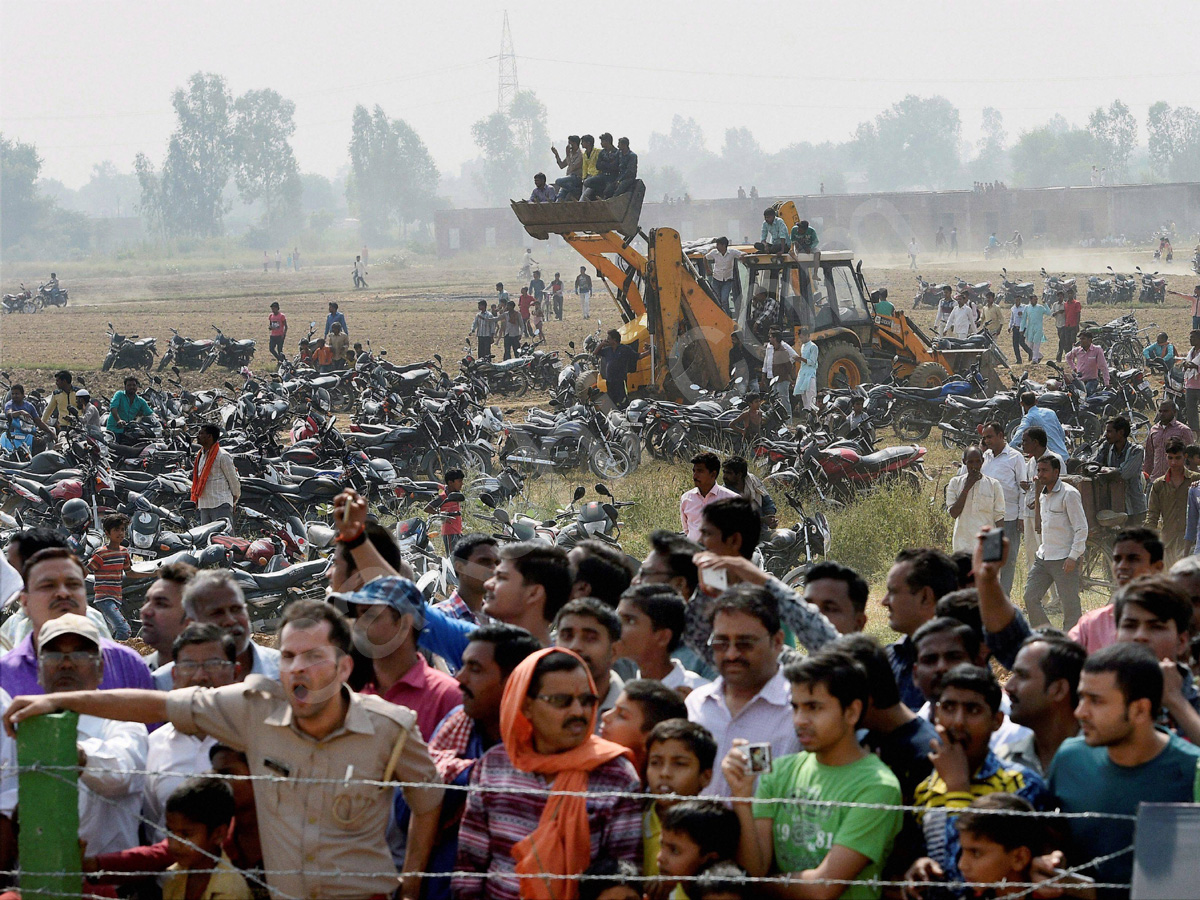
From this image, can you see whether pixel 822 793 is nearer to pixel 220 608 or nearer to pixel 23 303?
pixel 220 608

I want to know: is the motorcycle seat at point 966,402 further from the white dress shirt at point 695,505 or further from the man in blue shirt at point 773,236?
the white dress shirt at point 695,505

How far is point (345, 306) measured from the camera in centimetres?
4700

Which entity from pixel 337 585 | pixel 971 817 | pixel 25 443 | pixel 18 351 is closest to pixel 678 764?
pixel 971 817

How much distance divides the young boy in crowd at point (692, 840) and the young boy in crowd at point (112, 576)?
5.96 m

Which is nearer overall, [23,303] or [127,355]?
[127,355]

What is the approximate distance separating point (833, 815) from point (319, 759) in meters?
1.34

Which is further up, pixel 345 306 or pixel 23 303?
pixel 23 303

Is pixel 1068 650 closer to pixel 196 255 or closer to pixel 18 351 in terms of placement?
pixel 18 351

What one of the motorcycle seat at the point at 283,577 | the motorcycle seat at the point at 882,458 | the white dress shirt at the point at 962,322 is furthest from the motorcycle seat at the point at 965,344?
the motorcycle seat at the point at 283,577

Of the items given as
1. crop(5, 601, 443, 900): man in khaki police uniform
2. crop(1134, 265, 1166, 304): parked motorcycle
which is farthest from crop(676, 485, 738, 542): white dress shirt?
crop(1134, 265, 1166, 304): parked motorcycle

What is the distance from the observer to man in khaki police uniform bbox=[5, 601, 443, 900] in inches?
134

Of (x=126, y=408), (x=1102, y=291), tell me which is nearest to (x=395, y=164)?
(x=1102, y=291)

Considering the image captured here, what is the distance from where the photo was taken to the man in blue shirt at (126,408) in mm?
14102

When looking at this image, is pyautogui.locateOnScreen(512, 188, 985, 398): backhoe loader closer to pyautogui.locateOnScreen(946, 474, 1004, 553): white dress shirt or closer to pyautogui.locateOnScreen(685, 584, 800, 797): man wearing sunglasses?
pyautogui.locateOnScreen(946, 474, 1004, 553): white dress shirt
